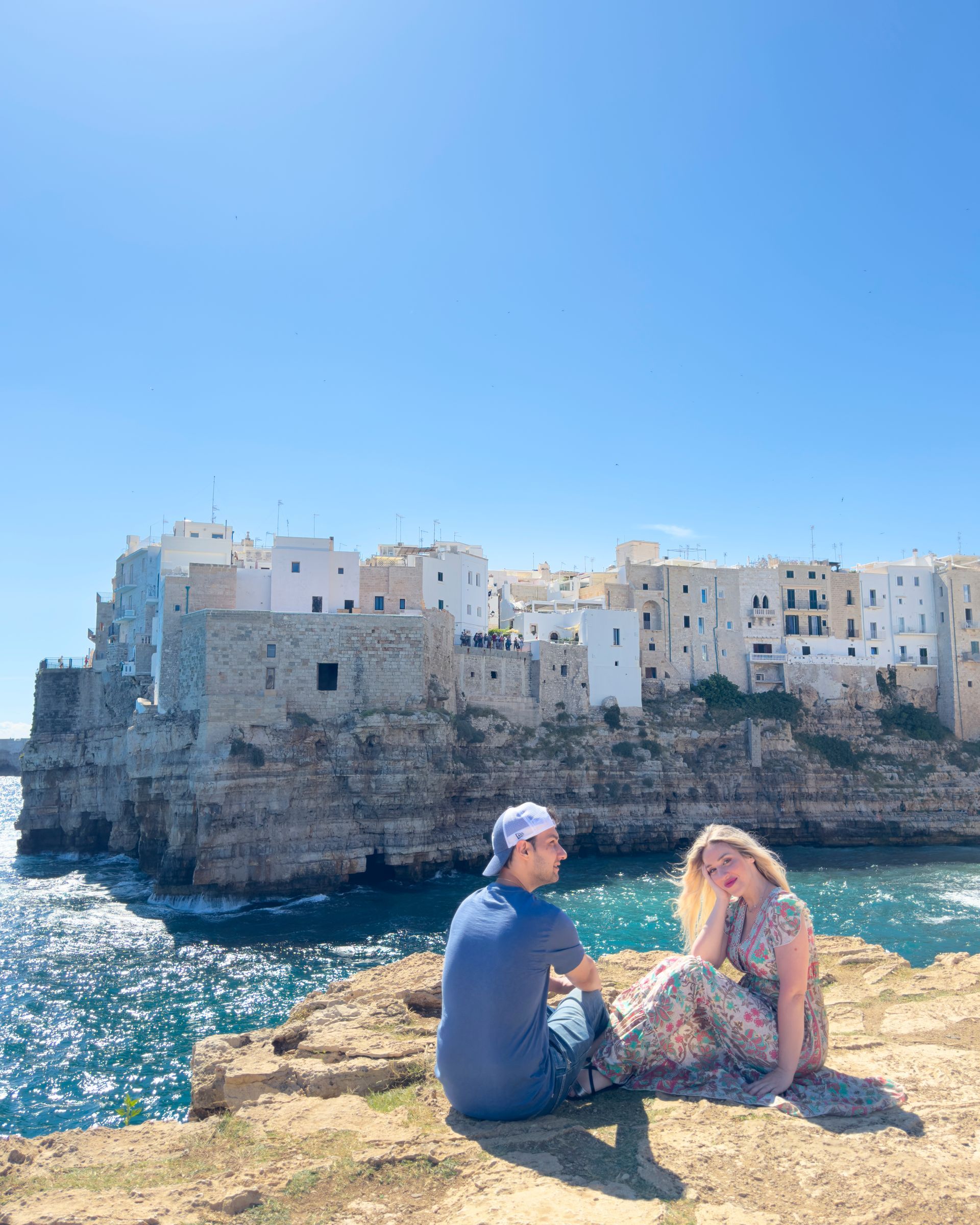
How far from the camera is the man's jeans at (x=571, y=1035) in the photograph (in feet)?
15.2

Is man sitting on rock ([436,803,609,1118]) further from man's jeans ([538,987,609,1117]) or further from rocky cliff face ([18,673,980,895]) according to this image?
rocky cliff face ([18,673,980,895])

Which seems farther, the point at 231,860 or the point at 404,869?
the point at 404,869

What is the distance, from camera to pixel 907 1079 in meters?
5.09

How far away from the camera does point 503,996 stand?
441cm

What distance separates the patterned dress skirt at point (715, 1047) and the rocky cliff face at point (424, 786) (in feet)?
81.7

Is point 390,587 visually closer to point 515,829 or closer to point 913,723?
point 913,723

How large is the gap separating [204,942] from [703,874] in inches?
878

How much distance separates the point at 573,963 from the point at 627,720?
3807 cm

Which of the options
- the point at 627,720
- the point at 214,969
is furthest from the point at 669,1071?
the point at 627,720

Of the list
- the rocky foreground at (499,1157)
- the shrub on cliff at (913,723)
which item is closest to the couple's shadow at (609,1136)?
A: the rocky foreground at (499,1157)

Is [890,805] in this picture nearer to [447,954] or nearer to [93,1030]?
[93,1030]

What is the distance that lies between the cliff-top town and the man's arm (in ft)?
84.3

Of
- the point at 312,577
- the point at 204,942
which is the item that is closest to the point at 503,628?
the point at 312,577

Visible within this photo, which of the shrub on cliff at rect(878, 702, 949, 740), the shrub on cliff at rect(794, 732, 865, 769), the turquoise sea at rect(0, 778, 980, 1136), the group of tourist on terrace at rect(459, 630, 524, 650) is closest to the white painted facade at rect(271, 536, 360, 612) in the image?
the group of tourist on terrace at rect(459, 630, 524, 650)
